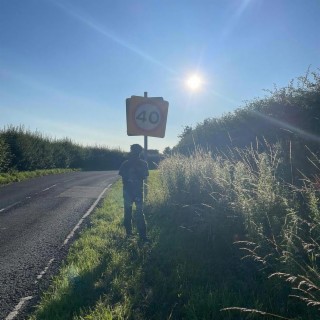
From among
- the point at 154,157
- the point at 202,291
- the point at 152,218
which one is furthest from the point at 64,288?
the point at 154,157

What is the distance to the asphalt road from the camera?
15.9ft

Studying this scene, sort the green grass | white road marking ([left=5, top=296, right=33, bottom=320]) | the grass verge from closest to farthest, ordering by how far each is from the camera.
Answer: the grass verge < white road marking ([left=5, top=296, right=33, bottom=320]) < the green grass

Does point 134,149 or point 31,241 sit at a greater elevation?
point 134,149

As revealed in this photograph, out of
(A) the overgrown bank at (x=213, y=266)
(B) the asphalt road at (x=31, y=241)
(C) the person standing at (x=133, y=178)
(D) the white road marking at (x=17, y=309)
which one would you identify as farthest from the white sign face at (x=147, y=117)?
(D) the white road marking at (x=17, y=309)

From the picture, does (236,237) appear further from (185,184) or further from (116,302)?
(185,184)

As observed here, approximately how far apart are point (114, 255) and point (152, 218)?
3077mm

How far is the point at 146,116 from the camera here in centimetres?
973

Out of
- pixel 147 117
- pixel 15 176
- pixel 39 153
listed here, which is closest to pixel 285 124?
pixel 147 117

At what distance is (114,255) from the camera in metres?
6.08

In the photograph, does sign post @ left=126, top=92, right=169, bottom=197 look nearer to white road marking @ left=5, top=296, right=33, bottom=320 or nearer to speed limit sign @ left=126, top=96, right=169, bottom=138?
speed limit sign @ left=126, top=96, right=169, bottom=138

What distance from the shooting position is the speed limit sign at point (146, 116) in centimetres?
960

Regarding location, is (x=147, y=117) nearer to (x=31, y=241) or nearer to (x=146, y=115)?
(x=146, y=115)

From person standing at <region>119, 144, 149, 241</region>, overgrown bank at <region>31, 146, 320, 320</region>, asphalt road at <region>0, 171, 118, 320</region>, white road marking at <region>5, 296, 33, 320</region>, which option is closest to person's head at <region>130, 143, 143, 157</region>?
person standing at <region>119, 144, 149, 241</region>

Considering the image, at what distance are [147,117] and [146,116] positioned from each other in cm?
5
